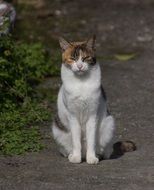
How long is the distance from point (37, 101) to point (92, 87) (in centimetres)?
251

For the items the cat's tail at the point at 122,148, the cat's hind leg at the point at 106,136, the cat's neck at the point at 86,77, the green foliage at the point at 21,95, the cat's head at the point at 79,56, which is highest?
the cat's head at the point at 79,56

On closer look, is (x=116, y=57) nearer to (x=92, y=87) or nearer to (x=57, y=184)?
(x=92, y=87)

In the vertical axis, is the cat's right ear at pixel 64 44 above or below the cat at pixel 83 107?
above

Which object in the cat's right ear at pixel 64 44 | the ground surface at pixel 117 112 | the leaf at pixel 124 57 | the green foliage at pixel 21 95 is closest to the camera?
the ground surface at pixel 117 112

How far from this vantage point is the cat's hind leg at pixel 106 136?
24.2 feet

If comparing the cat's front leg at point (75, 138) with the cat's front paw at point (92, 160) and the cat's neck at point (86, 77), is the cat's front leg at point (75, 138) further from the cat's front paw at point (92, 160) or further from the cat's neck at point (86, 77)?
the cat's neck at point (86, 77)

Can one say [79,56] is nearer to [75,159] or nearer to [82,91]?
[82,91]

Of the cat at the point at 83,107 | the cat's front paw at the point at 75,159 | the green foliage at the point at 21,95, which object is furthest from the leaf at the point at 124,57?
the cat's front paw at the point at 75,159

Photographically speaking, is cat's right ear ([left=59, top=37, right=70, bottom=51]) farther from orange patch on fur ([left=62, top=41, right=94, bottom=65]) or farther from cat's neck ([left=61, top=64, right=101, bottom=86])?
cat's neck ([left=61, top=64, right=101, bottom=86])

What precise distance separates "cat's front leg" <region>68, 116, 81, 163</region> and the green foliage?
0.60 metres

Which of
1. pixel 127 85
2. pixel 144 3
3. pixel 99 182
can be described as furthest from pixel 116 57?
pixel 99 182

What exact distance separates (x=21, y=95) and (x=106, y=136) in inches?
89.9

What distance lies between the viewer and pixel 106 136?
7.36 meters

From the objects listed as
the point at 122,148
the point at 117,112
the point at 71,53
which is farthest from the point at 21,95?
the point at 71,53
